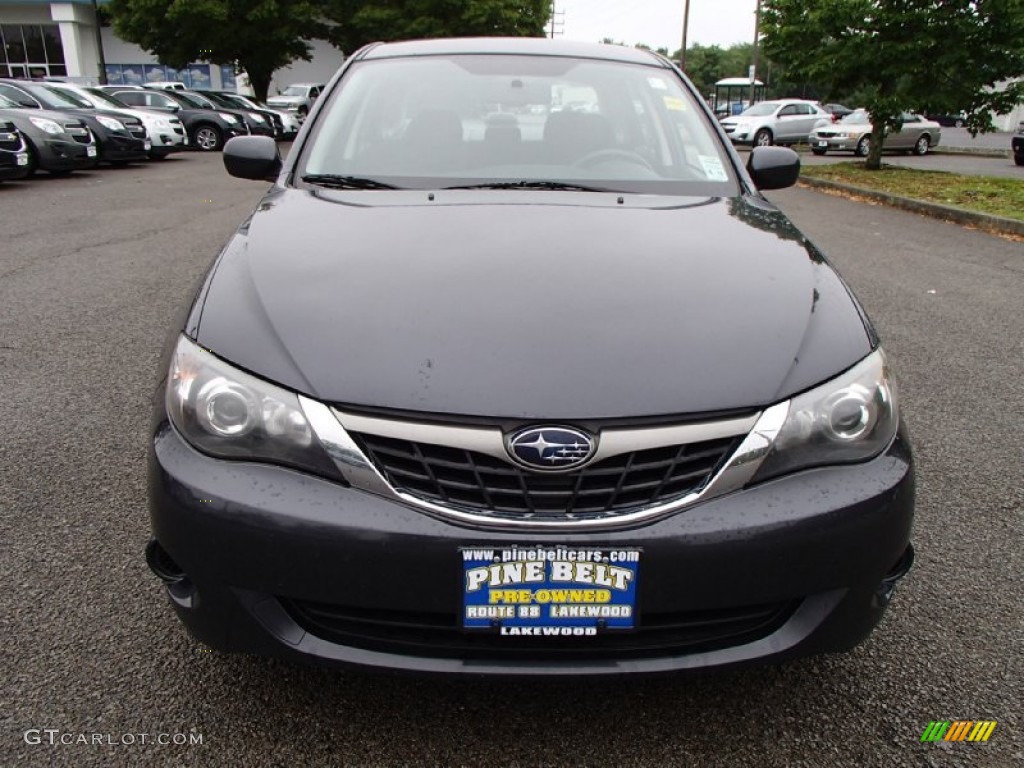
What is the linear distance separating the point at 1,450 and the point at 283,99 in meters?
34.1

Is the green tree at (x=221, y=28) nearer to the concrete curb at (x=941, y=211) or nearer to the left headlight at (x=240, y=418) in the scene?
the concrete curb at (x=941, y=211)

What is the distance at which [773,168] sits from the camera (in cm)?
302

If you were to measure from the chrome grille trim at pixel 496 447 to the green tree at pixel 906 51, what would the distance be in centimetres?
1453

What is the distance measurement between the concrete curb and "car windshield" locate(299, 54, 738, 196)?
299 inches

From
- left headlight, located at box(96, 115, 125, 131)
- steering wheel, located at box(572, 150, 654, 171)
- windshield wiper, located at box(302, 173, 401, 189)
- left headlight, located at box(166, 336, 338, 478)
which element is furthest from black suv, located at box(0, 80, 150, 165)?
left headlight, located at box(166, 336, 338, 478)

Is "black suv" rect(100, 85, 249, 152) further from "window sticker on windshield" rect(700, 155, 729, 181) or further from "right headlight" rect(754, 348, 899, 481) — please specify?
"right headlight" rect(754, 348, 899, 481)

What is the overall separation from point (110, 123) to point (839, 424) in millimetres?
15945

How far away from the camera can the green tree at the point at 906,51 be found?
1360 centimetres

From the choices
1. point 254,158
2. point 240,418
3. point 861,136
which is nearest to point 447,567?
point 240,418

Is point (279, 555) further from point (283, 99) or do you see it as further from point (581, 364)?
point (283, 99)

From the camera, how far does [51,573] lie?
7.86ft

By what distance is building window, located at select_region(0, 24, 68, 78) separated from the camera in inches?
1642

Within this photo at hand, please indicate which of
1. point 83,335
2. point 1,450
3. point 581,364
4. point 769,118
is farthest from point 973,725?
point 769,118

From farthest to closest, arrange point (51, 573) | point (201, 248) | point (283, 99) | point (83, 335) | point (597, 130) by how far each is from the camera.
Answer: point (283, 99)
point (201, 248)
point (83, 335)
point (597, 130)
point (51, 573)
